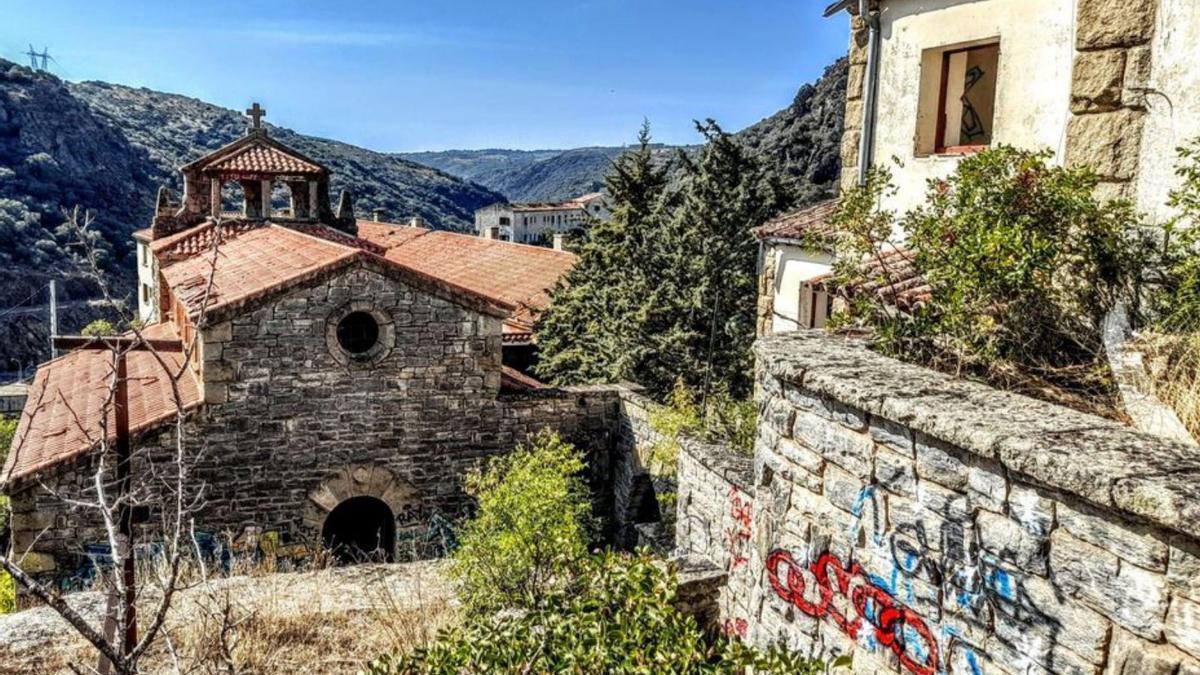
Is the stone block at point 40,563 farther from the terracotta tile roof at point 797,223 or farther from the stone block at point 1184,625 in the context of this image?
the stone block at point 1184,625

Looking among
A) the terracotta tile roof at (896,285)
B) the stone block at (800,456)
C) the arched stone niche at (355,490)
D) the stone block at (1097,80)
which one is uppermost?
the stone block at (1097,80)

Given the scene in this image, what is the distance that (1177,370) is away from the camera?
342cm

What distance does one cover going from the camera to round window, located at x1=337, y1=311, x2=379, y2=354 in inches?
428

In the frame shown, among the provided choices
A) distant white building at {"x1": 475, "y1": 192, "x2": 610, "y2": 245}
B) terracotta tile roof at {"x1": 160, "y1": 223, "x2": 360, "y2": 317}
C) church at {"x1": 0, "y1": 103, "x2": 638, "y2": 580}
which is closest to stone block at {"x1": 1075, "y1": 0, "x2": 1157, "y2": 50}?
terracotta tile roof at {"x1": 160, "y1": 223, "x2": 360, "y2": 317}

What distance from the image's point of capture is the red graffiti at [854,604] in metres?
3.17

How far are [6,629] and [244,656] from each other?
1.72 meters

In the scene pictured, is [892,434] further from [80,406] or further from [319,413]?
[80,406]

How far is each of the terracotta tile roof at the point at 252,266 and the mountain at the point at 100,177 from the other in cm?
722

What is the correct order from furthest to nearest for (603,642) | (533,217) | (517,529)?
(533,217)
(517,529)
(603,642)

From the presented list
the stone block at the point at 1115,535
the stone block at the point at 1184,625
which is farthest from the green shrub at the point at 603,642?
the stone block at the point at 1184,625

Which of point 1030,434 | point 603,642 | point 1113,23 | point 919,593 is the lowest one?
point 603,642

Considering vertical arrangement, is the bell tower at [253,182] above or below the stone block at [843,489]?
above

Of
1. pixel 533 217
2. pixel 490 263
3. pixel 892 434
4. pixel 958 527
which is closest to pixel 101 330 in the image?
pixel 892 434

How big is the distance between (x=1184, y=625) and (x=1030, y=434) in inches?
26.0
